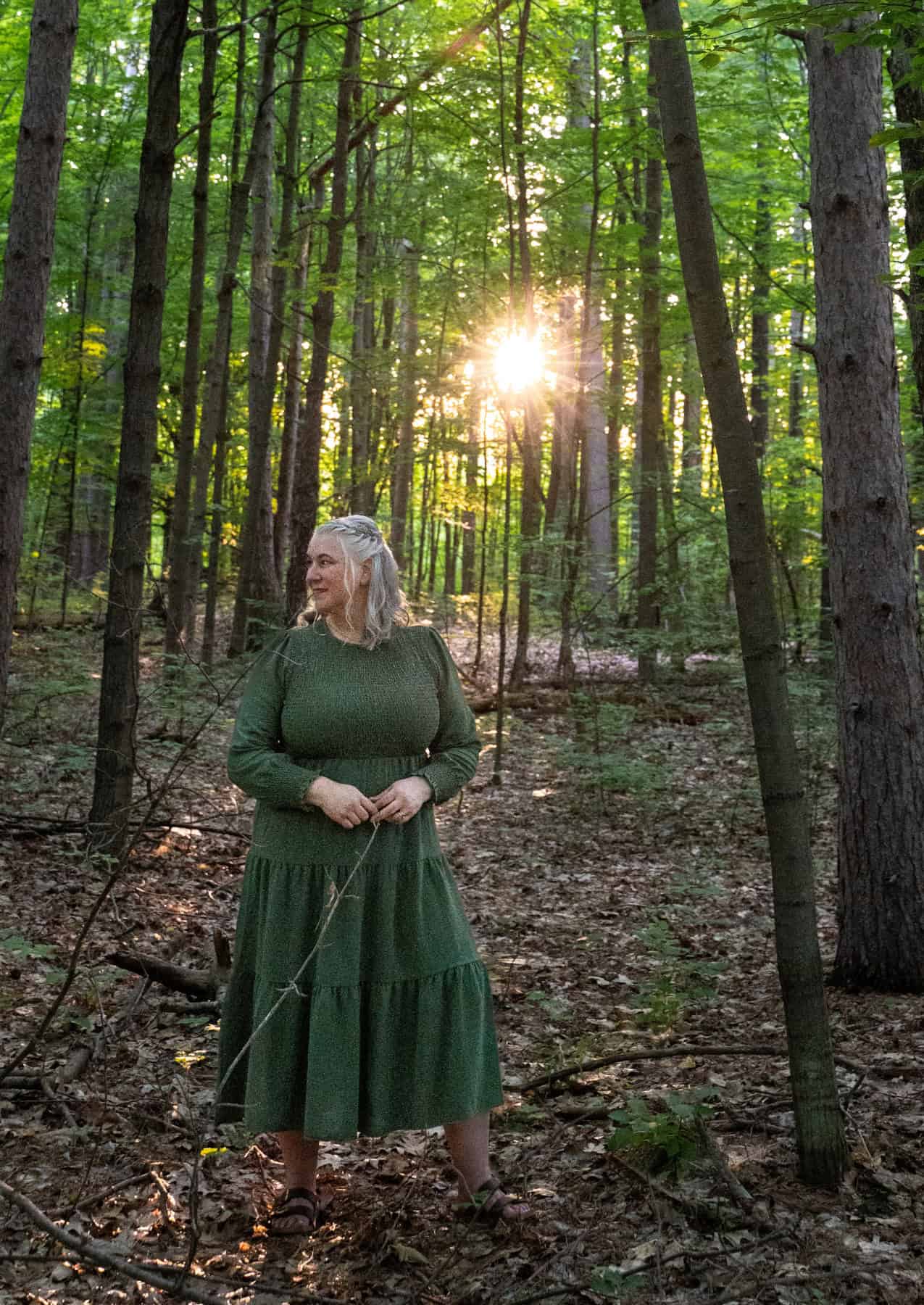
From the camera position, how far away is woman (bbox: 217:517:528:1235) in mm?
2980

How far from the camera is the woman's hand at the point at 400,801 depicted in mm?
3018

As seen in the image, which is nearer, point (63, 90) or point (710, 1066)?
point (710, 1066)

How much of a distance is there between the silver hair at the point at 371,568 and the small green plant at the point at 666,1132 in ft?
5.36

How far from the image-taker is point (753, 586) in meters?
2.90

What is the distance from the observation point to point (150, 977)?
4836 millimetres

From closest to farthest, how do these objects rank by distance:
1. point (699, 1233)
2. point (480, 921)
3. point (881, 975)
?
point (699, 1233) < point (881, 975) < point (480, 921)

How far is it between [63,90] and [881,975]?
633 centimetres

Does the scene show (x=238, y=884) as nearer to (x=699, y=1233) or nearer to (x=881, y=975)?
(x=881, y=975)

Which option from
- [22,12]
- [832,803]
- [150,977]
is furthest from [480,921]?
[22,12]

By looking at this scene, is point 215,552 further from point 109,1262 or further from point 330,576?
point 109,1262

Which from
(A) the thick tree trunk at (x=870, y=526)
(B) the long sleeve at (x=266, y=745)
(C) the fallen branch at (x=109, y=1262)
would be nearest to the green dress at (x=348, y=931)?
(B) the long sleeve at (x=266, y=745)

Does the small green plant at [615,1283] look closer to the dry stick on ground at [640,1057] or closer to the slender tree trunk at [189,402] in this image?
the dry stick on ground at [640,1057]

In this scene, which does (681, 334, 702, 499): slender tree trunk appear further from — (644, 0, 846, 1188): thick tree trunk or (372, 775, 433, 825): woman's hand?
(372, 775, 433, 825): woman's hand

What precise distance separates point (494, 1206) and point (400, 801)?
3.89 ft
